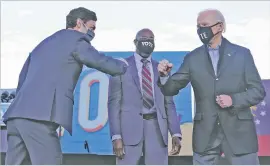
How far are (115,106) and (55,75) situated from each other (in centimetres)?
92

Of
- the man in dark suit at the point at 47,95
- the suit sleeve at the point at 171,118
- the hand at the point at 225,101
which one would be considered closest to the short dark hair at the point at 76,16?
the man in dark suit at the point at 47,95

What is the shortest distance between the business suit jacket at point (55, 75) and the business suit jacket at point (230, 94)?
0.85 m

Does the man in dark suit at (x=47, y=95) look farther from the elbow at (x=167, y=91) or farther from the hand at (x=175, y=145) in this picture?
the hand at (x=175, y=145)

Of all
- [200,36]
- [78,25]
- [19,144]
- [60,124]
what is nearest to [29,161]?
[19,144]

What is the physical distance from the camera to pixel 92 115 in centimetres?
619

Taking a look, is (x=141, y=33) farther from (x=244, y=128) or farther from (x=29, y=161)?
(x=29, y=161)

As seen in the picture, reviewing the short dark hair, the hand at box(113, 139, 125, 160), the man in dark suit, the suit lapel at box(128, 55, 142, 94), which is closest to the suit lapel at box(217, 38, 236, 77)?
the suit lapel at box(128, 55, 142, 94)

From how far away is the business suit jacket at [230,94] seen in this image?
12.4 feet

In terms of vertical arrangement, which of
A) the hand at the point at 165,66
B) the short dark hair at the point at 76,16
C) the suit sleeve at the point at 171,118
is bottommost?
the suit sleeve at the point at 171,118

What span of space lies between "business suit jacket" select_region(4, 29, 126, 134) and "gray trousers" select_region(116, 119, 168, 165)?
818 millimetres

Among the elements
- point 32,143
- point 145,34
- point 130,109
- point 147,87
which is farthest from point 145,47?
point 32,143

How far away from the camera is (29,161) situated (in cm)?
331

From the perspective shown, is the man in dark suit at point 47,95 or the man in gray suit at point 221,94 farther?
the man in gray suit at point 221,94

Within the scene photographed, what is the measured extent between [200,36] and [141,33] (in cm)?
65
